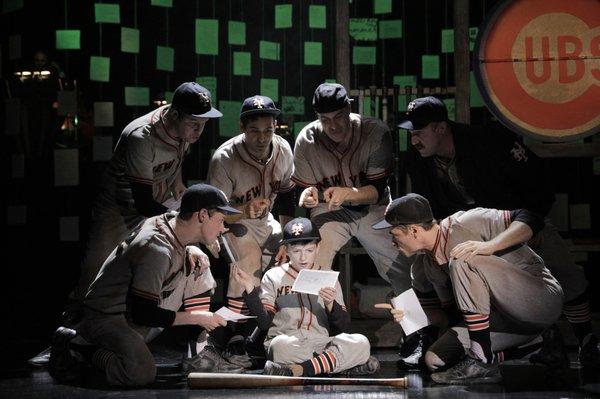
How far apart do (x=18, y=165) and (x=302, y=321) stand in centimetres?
383

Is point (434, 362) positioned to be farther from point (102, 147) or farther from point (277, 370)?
point (102, 147)

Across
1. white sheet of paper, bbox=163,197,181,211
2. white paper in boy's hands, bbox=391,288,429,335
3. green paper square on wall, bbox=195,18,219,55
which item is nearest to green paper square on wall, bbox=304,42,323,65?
green paper square on wall, bbox=195,18,219,55

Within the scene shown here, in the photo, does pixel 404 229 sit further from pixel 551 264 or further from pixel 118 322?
pixel 118 322

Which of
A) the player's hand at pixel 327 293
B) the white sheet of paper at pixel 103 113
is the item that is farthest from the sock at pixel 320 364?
the white sheet of paper at pixel 103 113

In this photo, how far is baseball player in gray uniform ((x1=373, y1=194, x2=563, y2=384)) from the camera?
5160 millimetres

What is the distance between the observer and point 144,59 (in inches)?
326

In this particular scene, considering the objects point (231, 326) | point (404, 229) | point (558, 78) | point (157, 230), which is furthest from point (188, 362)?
point (558, 78)

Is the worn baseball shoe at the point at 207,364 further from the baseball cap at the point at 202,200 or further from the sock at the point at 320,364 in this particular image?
the baseball cap at the point at 202,200

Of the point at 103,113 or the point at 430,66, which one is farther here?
the point at 103,113

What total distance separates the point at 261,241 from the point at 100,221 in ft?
3.66

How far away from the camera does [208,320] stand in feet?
17.3

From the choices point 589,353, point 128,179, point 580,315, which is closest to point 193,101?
point 128,179

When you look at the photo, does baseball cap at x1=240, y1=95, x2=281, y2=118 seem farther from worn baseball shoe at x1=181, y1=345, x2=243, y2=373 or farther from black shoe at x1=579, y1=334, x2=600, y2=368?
black shoe at x1=579, y1=334, x2=600, y2=368

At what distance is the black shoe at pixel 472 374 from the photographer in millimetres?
5121
